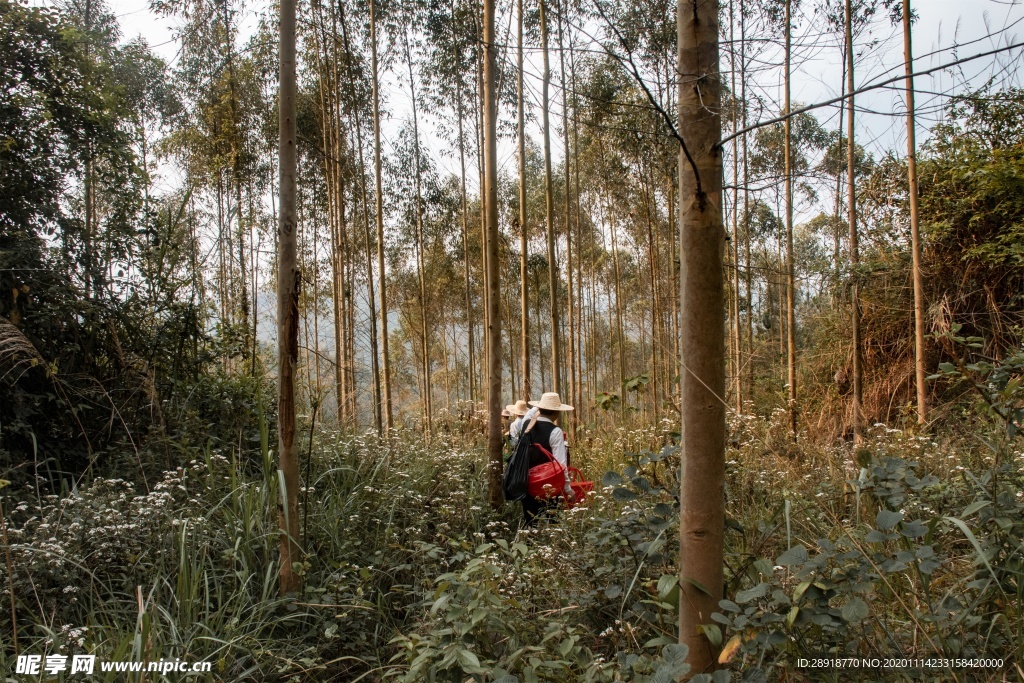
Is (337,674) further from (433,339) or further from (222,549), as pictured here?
(433,339)

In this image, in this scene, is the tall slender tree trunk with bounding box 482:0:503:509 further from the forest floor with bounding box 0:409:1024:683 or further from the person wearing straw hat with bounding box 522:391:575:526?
the forest floor with bounding box 0:409:1024:683

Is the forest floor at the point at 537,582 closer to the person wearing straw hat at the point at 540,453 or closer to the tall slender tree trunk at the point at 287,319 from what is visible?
the tall slender tree trunk at the point at 287,319

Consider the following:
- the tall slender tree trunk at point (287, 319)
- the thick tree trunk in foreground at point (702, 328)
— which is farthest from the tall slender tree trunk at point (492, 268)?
the thick tree trunk in foreground at point (702, 328)

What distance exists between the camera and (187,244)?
5.32 m

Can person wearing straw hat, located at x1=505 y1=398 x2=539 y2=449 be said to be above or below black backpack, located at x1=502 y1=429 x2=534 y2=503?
above

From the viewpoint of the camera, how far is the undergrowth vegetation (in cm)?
162

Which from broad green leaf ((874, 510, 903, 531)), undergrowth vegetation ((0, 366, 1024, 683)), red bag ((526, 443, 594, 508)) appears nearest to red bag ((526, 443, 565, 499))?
red bag ((526, 443, 594, 508))

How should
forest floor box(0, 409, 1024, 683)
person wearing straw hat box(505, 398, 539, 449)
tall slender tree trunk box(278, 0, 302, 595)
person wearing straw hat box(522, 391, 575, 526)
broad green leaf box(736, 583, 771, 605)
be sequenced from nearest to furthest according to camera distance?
1. broad green leaf box(736, 583, 771, 605)
2. forest floor box(0, 409, 1024, 683)
3. tall slender tree trunk box(278, 0, 302, 595)
4. person wearing straw hat box(522, 391, 575, 526)
5. person wearing straw hat box(505, 398, 539, 449)

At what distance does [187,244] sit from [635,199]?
8921mm

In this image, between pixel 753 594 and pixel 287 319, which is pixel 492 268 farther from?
pixel 753 594

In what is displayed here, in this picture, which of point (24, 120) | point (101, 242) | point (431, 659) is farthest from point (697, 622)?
point (24, 120)

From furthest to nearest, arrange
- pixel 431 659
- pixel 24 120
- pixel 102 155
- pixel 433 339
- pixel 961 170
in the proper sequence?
pixel 433 339
pixel 961 170
pixel 102 155
pixel 24 120
pixel 431 659

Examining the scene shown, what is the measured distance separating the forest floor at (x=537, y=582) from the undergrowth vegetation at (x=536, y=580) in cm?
1

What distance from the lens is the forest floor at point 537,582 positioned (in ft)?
5.26
